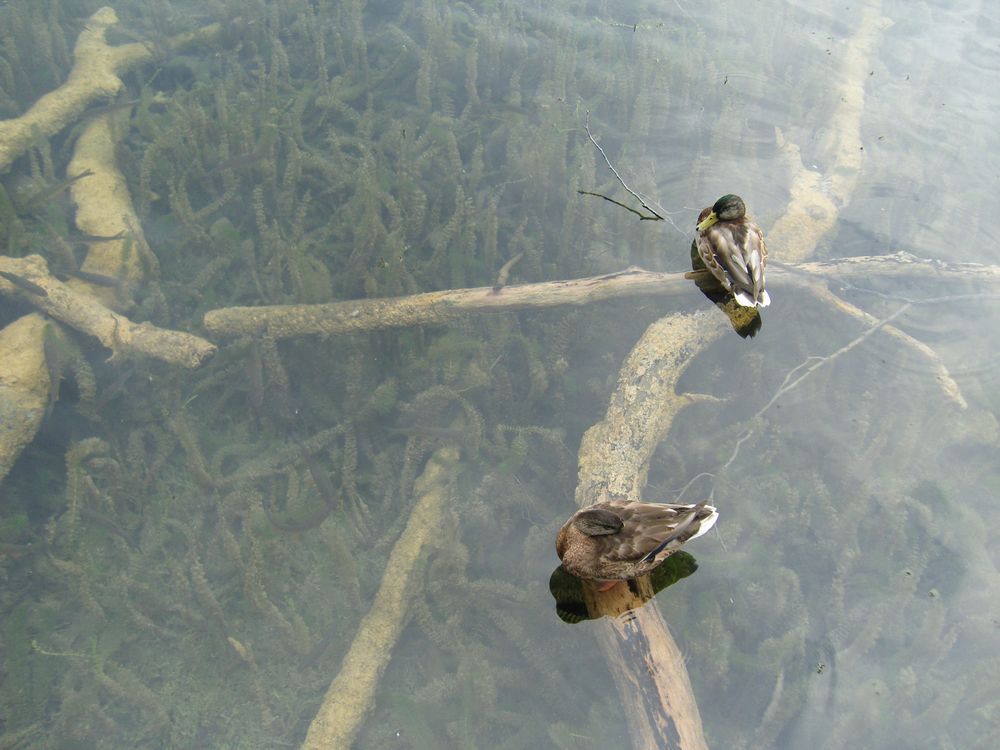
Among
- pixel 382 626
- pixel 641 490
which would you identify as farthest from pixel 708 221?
pixel 382 626

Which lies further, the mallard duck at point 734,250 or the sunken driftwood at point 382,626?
the mallard duck at point 734,250

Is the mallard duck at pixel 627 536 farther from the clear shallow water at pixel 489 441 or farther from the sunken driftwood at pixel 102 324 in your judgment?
the sunken driftwood at pixel 102 324

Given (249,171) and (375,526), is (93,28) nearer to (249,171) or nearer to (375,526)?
(249,171)

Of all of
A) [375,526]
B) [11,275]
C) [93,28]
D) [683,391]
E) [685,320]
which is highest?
[93,28]

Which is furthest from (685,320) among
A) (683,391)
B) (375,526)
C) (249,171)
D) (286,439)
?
(249,171)

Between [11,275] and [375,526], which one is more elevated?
[11,275]

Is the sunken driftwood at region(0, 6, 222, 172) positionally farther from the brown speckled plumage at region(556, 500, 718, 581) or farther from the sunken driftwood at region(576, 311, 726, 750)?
the brown speckled plumage at region(556, 500, 718, 581)

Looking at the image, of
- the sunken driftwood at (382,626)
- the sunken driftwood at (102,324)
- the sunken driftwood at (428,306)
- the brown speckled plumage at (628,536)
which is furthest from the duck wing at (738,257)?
the sunken driftwood at (102,324)
